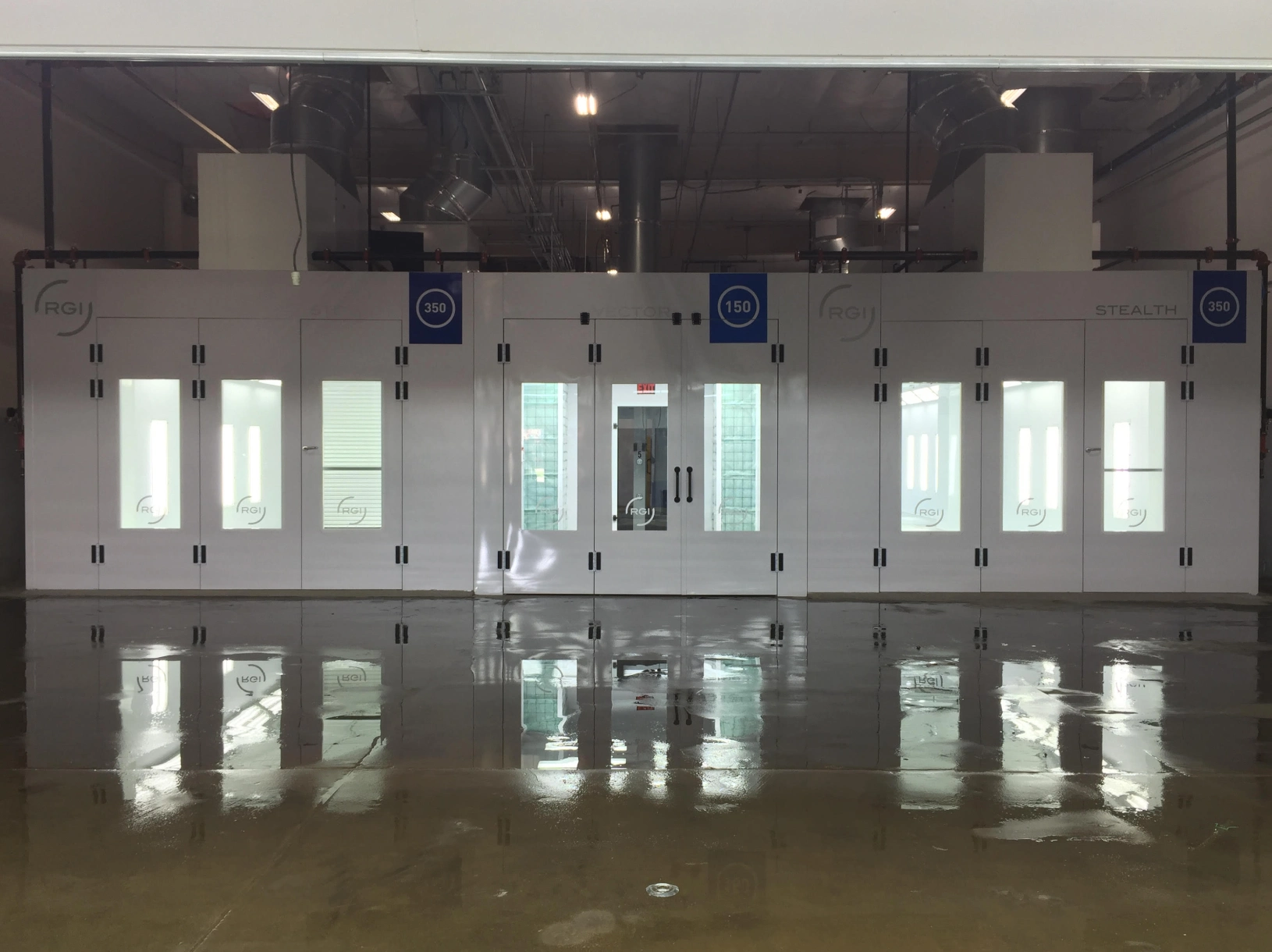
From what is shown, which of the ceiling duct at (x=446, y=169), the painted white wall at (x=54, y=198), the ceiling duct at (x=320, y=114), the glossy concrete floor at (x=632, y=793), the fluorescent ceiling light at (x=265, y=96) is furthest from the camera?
the ceiling duct at (x=446, y=169)

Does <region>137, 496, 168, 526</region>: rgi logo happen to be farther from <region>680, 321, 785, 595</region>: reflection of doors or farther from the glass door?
<region>680, 321, 785, 595</region>: reflection of doors

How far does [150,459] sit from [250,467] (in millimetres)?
819

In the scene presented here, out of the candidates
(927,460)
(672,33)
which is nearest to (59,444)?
(672,33)

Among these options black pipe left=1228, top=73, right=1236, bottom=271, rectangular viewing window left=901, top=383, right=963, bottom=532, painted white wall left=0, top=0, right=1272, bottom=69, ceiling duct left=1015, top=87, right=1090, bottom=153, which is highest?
ceiling duct left=1015, top=87, right=1090, bottom=153

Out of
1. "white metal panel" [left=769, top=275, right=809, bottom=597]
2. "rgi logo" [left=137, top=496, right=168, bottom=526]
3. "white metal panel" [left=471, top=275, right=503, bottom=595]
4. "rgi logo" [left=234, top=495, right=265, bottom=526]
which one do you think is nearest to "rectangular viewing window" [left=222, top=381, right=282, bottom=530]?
"rgi logo" [left=234, top=495, right=265, bottom=526]

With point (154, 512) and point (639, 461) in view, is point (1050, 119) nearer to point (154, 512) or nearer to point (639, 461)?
point (639, 461)

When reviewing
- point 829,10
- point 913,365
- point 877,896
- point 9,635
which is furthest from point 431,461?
point 877,896

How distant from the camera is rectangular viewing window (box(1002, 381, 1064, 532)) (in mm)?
7344

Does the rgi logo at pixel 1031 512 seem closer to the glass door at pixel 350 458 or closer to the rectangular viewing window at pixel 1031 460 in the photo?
the rectangular viewing window at pixel 1031 460

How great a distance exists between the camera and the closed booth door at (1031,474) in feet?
24.1

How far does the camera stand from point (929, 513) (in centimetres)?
738

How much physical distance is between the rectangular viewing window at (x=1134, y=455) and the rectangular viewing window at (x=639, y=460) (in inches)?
142

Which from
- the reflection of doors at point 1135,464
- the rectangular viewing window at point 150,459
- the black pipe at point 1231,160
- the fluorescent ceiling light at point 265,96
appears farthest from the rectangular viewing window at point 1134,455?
the fluorescent ceiling light at point 265,96

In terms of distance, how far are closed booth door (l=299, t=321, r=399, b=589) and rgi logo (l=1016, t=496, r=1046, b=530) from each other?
5.04 meters
